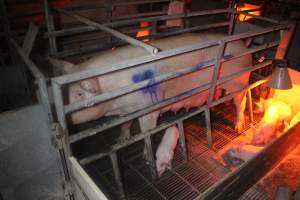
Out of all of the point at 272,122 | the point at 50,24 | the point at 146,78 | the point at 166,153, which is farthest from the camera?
the point at 272,122

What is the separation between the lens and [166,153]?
386cm

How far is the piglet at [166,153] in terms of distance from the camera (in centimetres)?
383

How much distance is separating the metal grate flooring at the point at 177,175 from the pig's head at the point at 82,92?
3.55 feet

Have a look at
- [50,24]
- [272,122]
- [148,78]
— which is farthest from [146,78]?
[272,122]

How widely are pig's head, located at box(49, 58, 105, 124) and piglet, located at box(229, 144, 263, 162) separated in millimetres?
2089

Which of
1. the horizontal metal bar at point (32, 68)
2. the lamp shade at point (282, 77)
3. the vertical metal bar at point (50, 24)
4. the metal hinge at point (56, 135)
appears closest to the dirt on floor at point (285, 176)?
the lamp shade at point (282, 77)

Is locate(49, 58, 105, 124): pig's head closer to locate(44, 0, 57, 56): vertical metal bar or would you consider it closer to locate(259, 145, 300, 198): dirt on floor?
locate(44, 0, 57, 56): vertical metal bar

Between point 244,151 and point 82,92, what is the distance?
8.05 ft

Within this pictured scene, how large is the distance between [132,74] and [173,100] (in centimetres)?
61

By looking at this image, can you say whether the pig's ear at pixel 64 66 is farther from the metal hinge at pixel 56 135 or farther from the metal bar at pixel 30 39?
the metal hinge at pixel 56 135

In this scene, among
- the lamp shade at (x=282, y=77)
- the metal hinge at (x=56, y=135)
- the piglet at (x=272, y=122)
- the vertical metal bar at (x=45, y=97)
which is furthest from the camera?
the piglet at (x=272, y=122)

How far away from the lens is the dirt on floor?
3.52 m

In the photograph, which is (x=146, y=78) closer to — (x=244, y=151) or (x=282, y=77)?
(x=282, y=77)

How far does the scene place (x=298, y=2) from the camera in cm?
564
